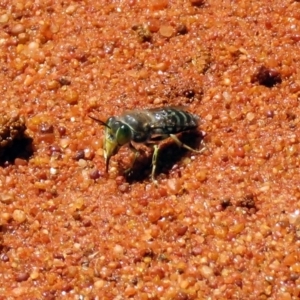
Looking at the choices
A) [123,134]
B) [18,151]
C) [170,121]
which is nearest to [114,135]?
[123,134]

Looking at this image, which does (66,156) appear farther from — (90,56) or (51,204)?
(90,56)

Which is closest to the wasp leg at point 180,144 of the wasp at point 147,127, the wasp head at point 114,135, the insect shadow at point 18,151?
the wasp at point 147,127

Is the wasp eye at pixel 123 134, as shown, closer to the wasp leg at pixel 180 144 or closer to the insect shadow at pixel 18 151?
the wasp leg at pixel 180 144

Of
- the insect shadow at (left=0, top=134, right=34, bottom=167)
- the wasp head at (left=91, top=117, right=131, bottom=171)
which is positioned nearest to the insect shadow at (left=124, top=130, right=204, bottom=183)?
the wasp head at (left=91, top=117, right=131, bottom=171)

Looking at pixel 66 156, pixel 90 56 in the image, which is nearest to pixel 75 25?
pixel 90 56

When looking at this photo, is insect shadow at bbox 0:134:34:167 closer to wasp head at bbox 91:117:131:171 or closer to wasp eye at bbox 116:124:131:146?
wasp head at bbox 91:117:131:171
